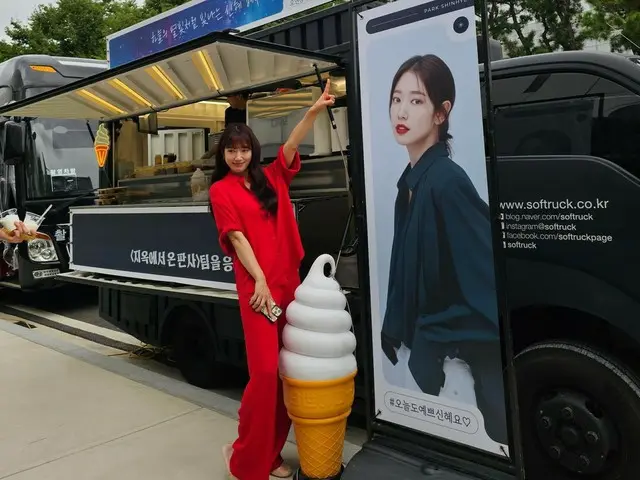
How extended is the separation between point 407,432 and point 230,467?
0.98m

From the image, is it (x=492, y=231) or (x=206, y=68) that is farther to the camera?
(x=206, y=68)

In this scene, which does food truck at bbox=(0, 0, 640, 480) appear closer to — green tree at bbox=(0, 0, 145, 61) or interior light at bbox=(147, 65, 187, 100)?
interior light at bbox=(147, 65, 187, 100)

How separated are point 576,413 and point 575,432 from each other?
3.6 inches

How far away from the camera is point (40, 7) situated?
897 inches

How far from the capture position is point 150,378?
5.32 m

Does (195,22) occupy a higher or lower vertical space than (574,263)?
higher

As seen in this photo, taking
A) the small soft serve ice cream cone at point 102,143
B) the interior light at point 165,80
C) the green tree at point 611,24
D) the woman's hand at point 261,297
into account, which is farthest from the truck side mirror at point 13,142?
the green tree at point 611,24

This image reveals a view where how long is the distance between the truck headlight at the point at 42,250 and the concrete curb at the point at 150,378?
4.47ft

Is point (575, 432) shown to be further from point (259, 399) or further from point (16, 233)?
point (16, 233)

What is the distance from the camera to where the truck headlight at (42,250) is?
836cm

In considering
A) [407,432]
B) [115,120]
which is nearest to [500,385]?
[407,432]

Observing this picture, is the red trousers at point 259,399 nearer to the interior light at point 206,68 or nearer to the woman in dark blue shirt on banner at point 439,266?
the woman in dark blue shirt on banner at point 439,266

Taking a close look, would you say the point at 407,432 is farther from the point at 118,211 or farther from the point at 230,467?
the point at 118,211

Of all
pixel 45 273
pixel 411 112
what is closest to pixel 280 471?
pixel 411 112
